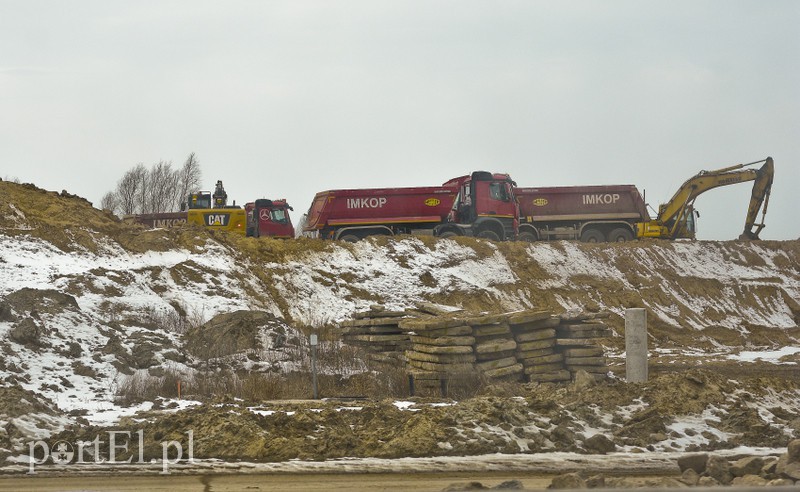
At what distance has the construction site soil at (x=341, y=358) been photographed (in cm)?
1057

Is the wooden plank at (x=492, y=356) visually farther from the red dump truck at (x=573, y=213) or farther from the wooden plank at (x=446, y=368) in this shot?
the red dump truck at (x=573, y=213)

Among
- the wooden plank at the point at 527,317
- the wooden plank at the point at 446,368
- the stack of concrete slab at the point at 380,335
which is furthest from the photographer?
the stack of concrete slab at the point at 380,335

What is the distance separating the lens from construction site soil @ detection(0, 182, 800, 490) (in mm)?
10570

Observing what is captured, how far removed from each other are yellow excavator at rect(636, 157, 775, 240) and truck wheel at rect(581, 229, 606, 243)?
7.26 ft

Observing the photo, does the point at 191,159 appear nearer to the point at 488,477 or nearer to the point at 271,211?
the point at 271,211

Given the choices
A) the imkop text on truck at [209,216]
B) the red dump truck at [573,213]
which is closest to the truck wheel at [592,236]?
the red dump truck at [573,213]

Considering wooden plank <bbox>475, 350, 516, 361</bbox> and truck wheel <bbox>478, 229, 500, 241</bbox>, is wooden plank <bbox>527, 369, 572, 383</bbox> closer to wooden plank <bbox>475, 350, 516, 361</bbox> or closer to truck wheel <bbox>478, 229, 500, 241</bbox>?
wooden plank <bbox>475, 350, 516, 361</bbox>

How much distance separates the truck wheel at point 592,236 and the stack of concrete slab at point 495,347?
66.6 ft

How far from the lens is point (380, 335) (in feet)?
65.2

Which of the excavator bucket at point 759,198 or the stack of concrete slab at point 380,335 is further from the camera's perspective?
the excavator bucket at point 759,198

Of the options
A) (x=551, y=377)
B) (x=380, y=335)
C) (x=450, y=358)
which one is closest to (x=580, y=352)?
(x=551, y=377)

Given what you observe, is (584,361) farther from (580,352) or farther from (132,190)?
(132,190)

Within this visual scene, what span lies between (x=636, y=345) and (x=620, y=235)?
21720mm

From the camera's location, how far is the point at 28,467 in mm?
9992
